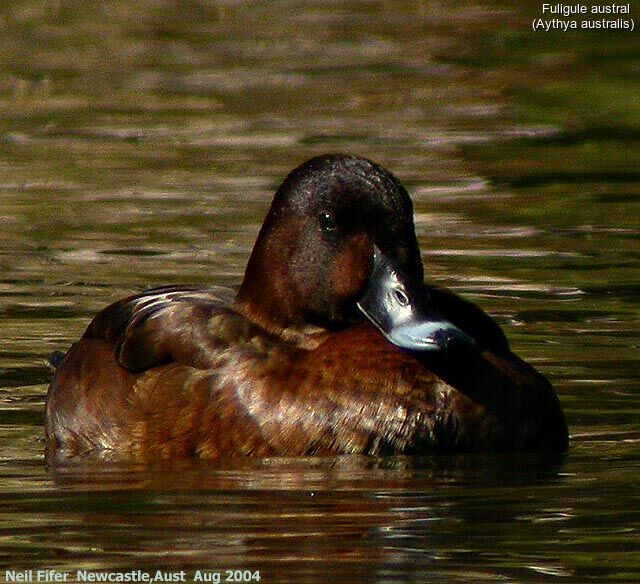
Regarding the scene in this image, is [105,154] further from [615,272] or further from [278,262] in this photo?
[278,262]

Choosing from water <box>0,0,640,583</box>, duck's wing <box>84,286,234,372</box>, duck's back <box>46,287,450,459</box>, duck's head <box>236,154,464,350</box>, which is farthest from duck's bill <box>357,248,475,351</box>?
duck's wing <box>84,286,234,372</box>

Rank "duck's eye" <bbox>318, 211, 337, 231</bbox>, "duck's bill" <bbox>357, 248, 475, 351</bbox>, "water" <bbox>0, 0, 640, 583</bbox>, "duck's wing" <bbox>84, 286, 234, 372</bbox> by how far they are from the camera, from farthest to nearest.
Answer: "duck's wing" <bbox>84, 286, 234, 372</bbox>
"duck's eye" <bbox>318, 211, 337, 231</bbox>
"duck's bill" <bbox>357, 248, 475, 351</bbox>
"water" <bbox>0, 0, 640, 583</bbox>

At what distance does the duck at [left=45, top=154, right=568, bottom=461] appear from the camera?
7.04 metres

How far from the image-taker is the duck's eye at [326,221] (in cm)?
723

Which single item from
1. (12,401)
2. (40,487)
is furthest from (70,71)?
(40,487)

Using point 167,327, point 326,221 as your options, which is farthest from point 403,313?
point 167,327

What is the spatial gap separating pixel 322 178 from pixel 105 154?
664cm

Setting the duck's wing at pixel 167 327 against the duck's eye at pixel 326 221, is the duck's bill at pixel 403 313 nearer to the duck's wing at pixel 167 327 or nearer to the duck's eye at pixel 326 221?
the duck's eye at pixel 326 221

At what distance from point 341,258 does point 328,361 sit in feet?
1.15

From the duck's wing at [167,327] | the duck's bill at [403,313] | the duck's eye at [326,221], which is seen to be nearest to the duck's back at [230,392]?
the duck's wing at [167,327]

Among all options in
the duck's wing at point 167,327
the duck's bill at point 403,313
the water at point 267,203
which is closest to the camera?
the water at point 267,203

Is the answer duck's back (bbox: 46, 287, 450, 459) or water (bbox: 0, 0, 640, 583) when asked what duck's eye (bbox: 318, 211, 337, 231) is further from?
water (bbox: 0, 0, 640, 583)

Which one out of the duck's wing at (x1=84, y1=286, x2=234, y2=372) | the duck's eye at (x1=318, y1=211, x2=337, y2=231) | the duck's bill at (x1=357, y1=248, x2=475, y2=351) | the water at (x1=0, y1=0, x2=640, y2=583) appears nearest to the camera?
the water at (x1=0, y1=0, x2=640, y2=583)

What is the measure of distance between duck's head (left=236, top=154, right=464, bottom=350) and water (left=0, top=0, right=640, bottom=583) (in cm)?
52
